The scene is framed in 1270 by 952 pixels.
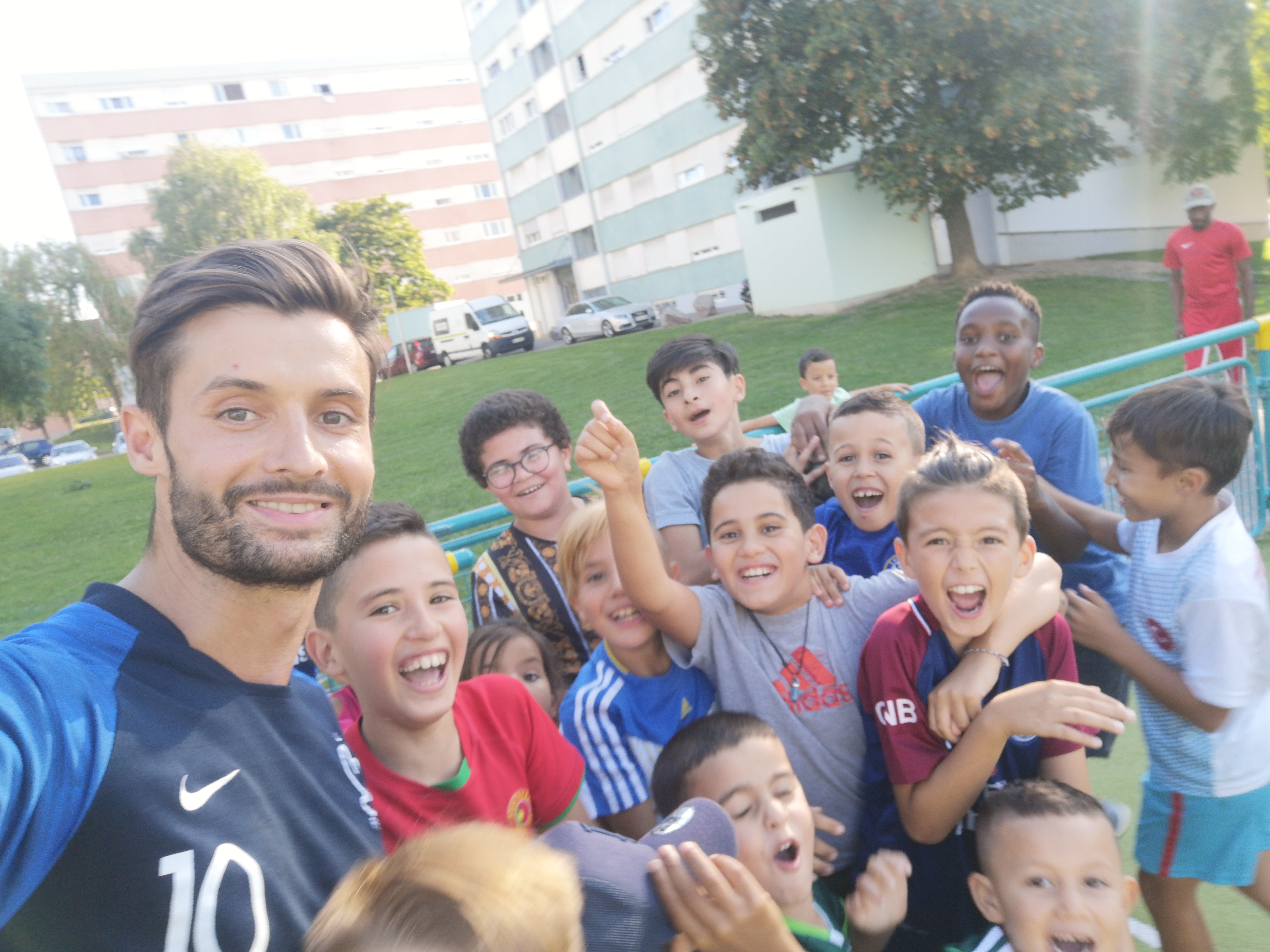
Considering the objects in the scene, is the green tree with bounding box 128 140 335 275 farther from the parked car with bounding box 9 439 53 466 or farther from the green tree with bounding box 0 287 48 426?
the parked car with bounding box 9 439 53 466

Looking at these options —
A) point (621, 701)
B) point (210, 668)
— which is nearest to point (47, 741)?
point (210, 668)

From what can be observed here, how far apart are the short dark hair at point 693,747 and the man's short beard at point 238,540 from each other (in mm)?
955

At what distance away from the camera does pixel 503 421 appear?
3.26 m

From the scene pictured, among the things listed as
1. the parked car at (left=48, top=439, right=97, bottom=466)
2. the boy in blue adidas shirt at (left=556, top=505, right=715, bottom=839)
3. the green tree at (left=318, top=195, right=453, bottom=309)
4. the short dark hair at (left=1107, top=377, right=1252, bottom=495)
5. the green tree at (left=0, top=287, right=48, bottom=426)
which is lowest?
the boy in blue adidas shirt at (left=556, top=505, right=715, bottom=839)

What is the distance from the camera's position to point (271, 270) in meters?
1.58

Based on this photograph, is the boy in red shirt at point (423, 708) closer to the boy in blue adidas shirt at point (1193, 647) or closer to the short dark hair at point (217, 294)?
the short dark hair at point (217, 294)

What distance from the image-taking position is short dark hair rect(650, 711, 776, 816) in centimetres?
196

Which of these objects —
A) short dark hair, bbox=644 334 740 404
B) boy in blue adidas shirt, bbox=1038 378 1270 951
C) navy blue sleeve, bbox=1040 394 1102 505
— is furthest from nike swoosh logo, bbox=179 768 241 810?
navy blue sleeve, bbox=1040 394 1102 505

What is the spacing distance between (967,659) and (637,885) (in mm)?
1086

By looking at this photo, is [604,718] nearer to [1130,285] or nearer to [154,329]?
[154,329]

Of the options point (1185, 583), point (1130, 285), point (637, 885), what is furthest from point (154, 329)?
point (1130, 285)

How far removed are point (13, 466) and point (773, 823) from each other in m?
42.5

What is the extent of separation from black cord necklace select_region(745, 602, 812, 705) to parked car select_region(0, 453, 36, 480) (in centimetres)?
3946

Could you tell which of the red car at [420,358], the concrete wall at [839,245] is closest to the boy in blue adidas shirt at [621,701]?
the concrete wall at [839,245]
